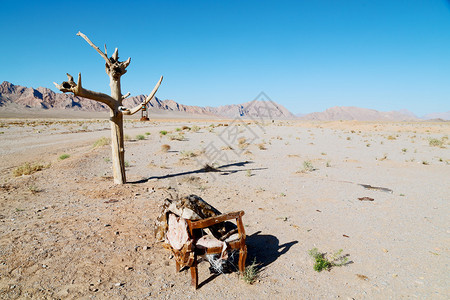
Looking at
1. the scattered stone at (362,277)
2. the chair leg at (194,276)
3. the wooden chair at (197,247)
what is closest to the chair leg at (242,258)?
the wooden chair at (197,247)

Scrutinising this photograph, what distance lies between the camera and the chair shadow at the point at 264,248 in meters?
4.35

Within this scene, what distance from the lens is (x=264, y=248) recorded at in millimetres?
4777

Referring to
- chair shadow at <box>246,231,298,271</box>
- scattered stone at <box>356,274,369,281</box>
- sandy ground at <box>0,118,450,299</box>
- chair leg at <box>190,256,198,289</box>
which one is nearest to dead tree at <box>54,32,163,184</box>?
sandy ground at <box>0,118,450,299</box>

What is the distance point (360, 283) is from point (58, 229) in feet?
18.1

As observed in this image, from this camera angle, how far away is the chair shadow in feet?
14.3

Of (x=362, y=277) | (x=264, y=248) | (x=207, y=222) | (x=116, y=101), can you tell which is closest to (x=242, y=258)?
(x=207, y=222)

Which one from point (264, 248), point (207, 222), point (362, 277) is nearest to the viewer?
point (207, 222)

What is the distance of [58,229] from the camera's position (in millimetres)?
5012

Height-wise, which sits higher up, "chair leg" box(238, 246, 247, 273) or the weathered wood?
the weathered wood

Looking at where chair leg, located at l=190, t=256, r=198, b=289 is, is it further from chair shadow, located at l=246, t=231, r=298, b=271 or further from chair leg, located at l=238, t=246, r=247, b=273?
chair shadow, located at l=246, t=231, r=298, b=271

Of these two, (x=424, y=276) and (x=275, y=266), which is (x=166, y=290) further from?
(x=424, y=276)

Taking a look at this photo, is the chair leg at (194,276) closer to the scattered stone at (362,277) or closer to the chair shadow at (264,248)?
the chair shadow at (264,248)

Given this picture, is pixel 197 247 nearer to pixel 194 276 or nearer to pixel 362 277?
pixel 194 276

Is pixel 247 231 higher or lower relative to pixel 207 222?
lower
